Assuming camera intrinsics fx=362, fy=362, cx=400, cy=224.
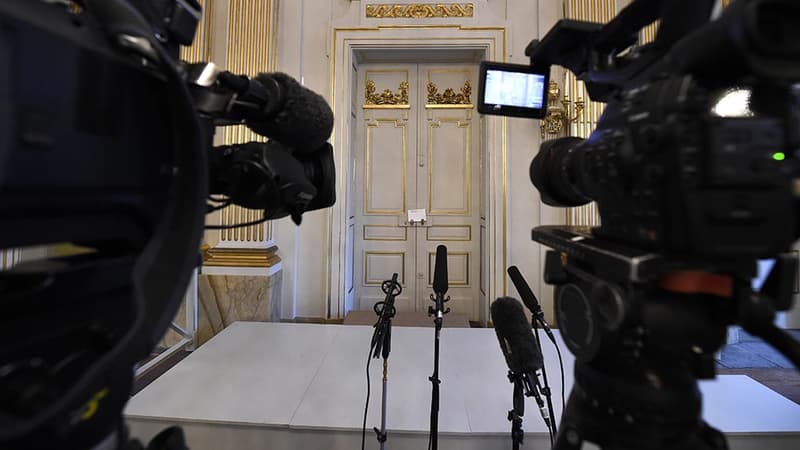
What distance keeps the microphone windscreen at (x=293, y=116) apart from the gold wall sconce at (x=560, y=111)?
3.12m

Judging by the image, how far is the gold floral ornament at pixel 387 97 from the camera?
3717mm

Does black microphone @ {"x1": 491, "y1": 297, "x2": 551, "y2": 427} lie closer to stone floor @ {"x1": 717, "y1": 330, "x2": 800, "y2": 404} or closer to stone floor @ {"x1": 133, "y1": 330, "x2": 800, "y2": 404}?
stone floor @ {"x1": 133, "y1": 330, "x2": 800, "y2": 404}

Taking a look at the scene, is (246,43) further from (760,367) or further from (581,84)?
(760,367)

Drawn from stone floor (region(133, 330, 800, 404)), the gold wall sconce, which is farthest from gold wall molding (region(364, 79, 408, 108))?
stone floor (region(133, 330, 800, 404))

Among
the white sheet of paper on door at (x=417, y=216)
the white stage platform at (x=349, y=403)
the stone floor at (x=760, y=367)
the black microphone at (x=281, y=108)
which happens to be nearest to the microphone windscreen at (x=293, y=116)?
the black microphone at (x=281, y=108)

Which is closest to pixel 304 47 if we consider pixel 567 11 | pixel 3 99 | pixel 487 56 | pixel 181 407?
pixel 487 56

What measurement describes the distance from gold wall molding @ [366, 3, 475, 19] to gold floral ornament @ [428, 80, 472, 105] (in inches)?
24.2

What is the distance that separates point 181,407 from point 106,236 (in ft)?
4.58

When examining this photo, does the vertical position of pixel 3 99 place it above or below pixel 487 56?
below

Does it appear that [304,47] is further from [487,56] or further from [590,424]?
[590,424]

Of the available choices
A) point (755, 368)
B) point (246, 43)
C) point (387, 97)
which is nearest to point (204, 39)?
point (246, 43)

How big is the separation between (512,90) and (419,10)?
3164mm

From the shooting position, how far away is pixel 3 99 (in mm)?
227

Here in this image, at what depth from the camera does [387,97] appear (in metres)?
3.72
